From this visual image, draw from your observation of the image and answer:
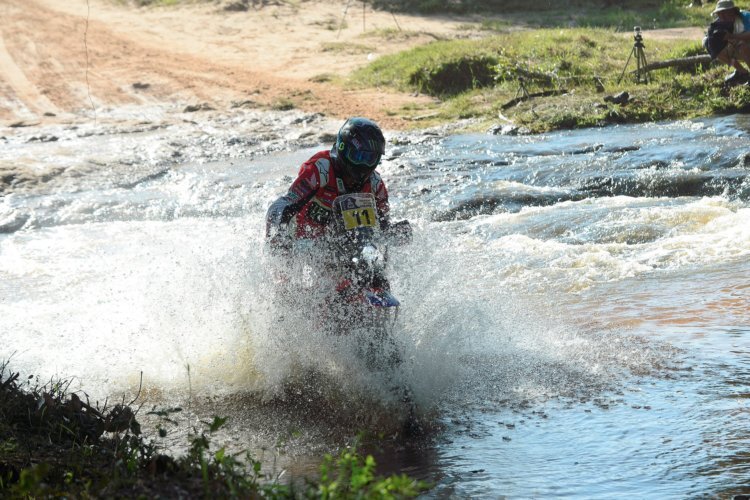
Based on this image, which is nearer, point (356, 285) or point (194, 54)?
point (356, 285)

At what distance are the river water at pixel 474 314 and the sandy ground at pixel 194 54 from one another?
4.94 m

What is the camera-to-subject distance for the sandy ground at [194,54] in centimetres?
1939

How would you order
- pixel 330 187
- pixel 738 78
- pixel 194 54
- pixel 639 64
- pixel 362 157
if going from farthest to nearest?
pixel 194 54 → pixel 639 64 → pixel 738 78 → pixel 330 187 → pixel 362 157

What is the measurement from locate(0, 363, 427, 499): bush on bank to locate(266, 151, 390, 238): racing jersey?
184 cm

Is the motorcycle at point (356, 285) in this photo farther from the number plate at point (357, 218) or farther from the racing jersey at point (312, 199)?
the racing jersey at point (312, 199)

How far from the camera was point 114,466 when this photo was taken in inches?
146

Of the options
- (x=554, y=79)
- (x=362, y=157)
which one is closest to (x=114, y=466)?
(x=362, y=157)

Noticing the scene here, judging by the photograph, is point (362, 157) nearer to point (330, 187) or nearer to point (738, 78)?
point (330, 187)

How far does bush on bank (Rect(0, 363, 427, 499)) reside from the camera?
3.37 meters

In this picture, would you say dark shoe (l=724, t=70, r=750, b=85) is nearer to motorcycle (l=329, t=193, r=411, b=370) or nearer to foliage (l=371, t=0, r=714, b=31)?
foliage (l=371, t=0, r=714, b=31)

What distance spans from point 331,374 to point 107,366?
176 cm

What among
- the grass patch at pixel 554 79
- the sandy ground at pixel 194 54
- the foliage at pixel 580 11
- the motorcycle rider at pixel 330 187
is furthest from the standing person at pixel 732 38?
the motorcycle rider at pixel 330 187

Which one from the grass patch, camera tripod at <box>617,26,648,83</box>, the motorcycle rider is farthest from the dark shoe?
the motorcycle rider

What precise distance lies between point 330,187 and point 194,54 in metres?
17.9
